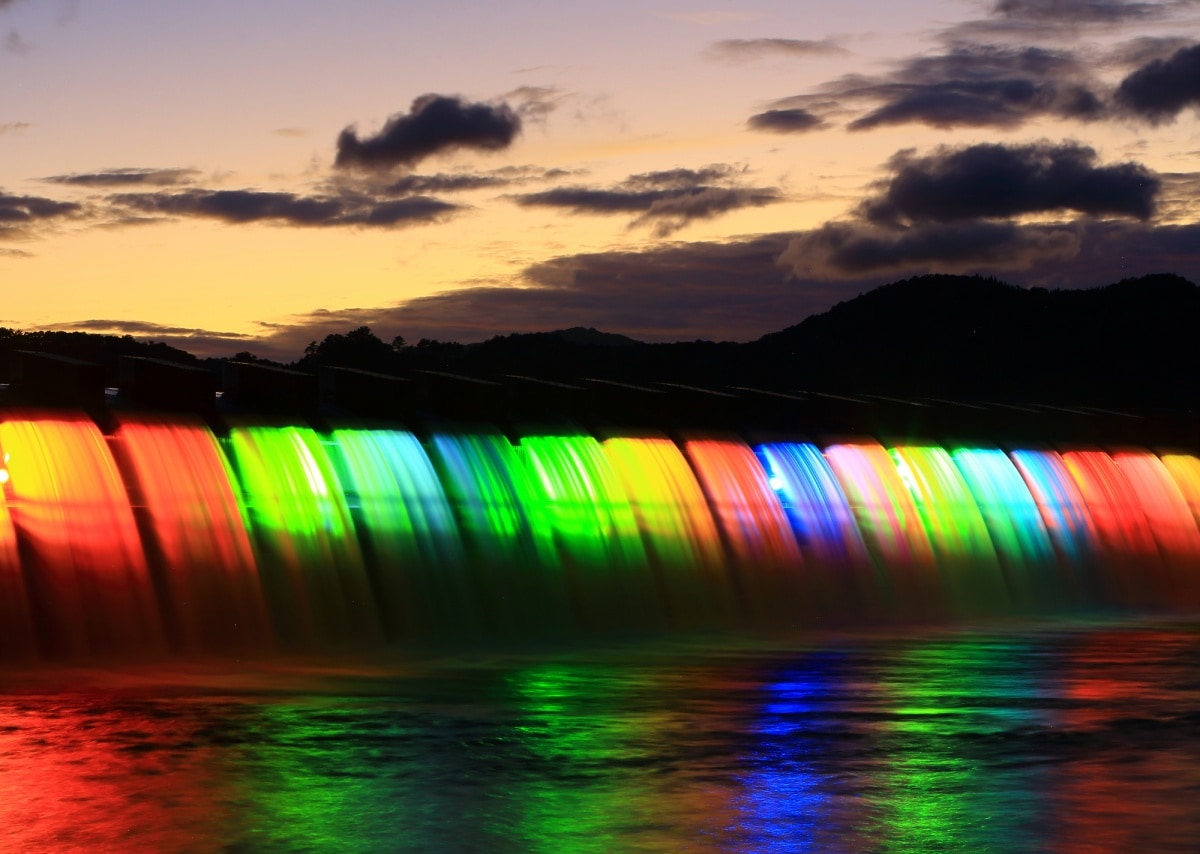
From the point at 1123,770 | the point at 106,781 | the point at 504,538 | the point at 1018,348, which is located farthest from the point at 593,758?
the point at 1018,348

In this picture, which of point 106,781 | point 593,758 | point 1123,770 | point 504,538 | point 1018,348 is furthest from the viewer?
point 1018,348

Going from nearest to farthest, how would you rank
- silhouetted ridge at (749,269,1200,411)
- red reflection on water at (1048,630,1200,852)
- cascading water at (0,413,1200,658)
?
red reflection on water at (1048,630,1200,852) < cascading water at (0,413,1200,658) < silhouetted ridge at (749,269,1200,411)

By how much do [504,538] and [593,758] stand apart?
47.7 feet

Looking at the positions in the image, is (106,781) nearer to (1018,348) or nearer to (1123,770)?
(1123,770)

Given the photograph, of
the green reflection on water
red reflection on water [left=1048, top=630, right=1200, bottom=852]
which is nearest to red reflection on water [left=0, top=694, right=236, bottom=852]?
the green reflection on water

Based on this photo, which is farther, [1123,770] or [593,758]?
[593,758]

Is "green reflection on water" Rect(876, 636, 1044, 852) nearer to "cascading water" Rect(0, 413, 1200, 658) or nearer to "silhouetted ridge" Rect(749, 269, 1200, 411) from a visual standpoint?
"cascading water" Rect(0, 413, 1200, 658)

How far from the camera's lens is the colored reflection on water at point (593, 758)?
12.4m

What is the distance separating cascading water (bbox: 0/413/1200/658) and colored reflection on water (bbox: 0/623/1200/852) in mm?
2166

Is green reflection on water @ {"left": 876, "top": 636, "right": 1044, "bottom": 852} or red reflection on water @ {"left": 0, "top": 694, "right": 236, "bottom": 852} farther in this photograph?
green reflection on water @ {"left": 876, "top": 636, "right": 1044, "bottom": 852}

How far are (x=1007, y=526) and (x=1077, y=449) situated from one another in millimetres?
7636

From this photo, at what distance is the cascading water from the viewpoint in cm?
2414

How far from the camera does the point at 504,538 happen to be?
29938mm

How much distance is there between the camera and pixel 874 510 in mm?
39438
